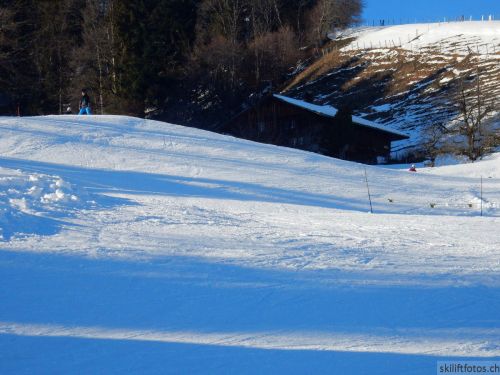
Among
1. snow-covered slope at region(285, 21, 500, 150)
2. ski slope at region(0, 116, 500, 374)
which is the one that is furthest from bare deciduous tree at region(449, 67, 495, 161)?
ski slope at region(0, 116, 500, 374)

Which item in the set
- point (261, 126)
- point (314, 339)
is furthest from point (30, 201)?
point (261, 126)

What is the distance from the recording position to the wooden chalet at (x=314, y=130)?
37.8 meters

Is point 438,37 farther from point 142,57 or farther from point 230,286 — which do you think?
point 230,286

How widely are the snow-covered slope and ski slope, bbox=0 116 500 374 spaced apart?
105 feet

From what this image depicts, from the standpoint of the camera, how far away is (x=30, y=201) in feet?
34.4

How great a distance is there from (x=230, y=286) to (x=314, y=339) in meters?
1.58

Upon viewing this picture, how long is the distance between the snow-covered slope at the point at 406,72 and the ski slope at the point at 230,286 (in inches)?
1261

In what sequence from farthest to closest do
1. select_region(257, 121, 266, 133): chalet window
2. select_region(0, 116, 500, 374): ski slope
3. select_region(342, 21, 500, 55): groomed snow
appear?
select_region(342, 21, 500, 55): groomed snow < select_region(257, 121, 266, 133): chalet window < select_region(0, 116, 500, 374): ski slope

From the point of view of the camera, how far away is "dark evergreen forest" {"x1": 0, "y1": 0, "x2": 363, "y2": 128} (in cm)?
4650

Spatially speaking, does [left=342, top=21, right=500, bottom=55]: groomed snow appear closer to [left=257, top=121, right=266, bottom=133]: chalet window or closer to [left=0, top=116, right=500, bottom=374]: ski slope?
[left=257, top=121, right=266, bottom=133]: chalet window

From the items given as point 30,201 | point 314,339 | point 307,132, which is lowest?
point 314,339

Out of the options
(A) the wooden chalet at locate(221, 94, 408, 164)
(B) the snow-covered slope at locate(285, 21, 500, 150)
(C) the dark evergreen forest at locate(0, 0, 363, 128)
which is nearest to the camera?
(A) the wooden chalet at locate(221, 94, 408, 164)

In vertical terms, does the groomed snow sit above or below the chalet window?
above

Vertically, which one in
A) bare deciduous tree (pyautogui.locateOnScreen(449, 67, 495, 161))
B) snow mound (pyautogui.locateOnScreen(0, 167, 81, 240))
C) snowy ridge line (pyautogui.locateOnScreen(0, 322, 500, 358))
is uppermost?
bare deciduous tree (pyautogui.locateOnScreen(449, 67, 495, 161))
